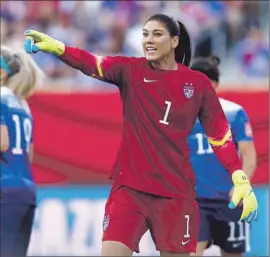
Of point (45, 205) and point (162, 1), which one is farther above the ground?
point (162, 1)

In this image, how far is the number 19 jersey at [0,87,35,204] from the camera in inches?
269

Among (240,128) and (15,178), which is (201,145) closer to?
(240,128)

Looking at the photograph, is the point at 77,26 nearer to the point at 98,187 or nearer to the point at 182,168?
the point at 98,187

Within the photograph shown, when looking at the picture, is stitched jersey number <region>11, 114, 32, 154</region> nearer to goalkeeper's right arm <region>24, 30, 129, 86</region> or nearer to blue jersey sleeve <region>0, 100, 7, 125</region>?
blue jersey sleeve <region>0, 100, 7, 125</region>

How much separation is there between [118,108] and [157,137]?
17.6 feet

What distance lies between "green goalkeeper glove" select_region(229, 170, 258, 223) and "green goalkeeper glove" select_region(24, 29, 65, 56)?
130 centimetres

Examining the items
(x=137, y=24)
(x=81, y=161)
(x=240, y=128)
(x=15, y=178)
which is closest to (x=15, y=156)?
(x=15, y=178)

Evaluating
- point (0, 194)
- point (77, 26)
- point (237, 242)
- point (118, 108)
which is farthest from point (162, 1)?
point (0, 194)

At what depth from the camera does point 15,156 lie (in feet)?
22.6

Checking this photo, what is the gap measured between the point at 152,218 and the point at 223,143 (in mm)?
647

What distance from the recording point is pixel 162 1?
52.0 feet

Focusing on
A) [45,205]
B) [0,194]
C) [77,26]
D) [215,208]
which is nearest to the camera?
[0,194]

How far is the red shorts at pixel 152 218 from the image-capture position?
554 centimetres

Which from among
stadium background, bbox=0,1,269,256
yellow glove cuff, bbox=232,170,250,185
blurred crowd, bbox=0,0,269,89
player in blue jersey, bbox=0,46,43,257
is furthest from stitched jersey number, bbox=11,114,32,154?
blurred crowd, bbox=0,0,269,89
